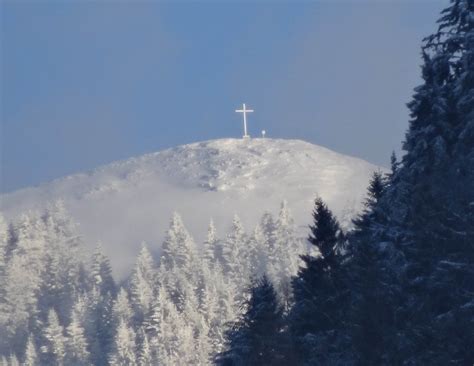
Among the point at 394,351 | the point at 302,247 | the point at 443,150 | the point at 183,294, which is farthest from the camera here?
the point at 302,247

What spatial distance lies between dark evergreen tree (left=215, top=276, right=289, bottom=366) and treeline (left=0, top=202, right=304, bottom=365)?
5744 cm

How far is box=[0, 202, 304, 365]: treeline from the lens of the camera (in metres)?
116

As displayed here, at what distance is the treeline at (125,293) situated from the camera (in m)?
116

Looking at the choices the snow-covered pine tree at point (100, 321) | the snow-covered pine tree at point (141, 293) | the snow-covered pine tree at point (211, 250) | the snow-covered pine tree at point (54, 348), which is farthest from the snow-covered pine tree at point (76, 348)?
the snow-covered pine tree at point (211, 250)

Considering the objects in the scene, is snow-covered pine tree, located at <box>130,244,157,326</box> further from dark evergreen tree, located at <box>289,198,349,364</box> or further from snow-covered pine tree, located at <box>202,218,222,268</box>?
dark evergreen tree, located at <box>289,198,349,364</box>

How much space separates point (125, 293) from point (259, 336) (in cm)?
10016

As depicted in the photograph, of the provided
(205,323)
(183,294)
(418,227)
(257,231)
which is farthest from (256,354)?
(257,231)

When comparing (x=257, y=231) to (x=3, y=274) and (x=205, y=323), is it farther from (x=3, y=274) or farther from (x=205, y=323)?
(x=205, y=323)

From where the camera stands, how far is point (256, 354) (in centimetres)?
3400

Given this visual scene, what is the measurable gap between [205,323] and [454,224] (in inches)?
3708

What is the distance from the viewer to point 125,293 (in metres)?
133

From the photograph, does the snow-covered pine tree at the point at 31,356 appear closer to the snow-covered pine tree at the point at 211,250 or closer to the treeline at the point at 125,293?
the treeline at the point at 125,293

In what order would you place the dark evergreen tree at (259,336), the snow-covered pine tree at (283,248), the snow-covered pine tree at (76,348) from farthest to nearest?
1. the snow-covered pine tree at (283,248)
2. the snow-covered pine tree at (76,348)
3. the dark evergreen tree at (259,336)

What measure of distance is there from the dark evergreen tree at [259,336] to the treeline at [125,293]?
57.4m
